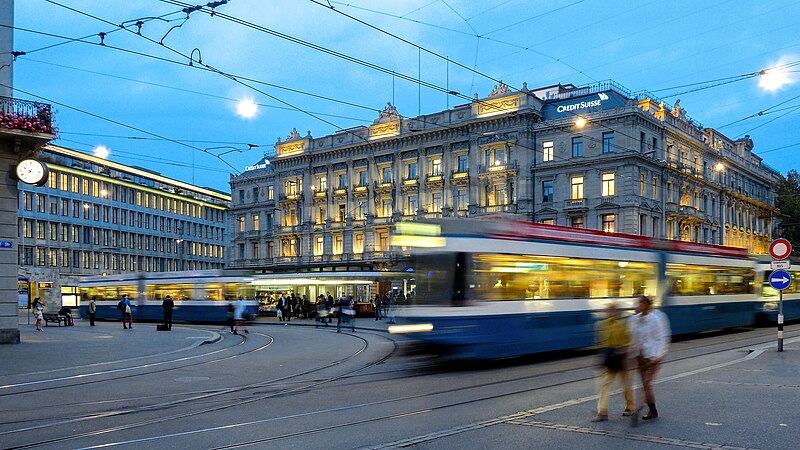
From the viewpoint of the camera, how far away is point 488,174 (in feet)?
200

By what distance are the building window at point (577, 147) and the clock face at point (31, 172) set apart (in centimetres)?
4360

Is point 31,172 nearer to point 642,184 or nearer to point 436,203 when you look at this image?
point 642,184

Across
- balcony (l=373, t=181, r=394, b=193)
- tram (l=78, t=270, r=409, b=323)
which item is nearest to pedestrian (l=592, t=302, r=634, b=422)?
tram (l=78, t=270, r=409, b=323)

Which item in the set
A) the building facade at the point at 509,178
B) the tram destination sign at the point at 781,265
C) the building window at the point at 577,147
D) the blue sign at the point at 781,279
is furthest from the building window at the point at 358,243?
the blue sign at the point at 781,279

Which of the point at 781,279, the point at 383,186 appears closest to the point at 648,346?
the point at 781,279

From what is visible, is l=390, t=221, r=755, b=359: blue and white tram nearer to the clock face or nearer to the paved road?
the paved road

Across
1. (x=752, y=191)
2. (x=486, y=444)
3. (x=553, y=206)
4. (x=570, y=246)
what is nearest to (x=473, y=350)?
(x=570, y=246)

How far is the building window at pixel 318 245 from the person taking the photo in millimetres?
72562

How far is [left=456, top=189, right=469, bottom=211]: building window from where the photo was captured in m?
62.8

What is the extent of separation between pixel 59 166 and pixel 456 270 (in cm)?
7495

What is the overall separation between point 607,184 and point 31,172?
144ft

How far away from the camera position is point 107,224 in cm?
8744

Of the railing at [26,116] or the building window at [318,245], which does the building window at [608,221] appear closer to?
the building window at [318,245]

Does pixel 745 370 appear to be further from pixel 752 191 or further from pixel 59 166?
pixel 59 166
